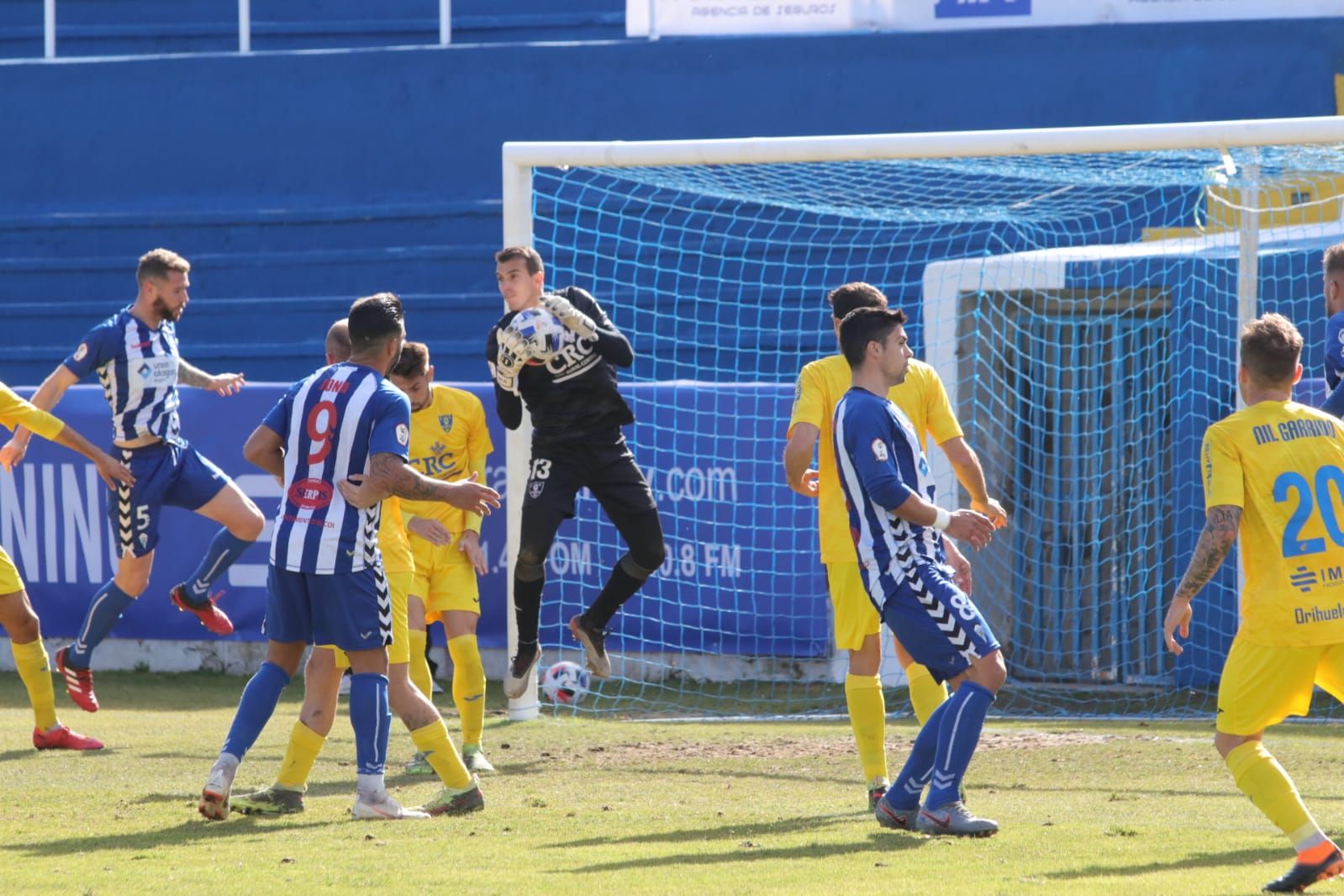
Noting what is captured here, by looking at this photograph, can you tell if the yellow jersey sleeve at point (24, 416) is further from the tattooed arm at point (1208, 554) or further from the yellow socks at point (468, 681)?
the tattooed arm at point (1208, 554)

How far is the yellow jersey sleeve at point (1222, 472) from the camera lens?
15.5 ft

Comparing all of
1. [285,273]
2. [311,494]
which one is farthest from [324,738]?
→ [285,273]

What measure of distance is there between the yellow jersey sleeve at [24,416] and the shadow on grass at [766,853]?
3.35m

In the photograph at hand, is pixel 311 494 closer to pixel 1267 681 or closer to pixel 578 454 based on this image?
pixel 578 454

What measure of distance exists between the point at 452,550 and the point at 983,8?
310 inches

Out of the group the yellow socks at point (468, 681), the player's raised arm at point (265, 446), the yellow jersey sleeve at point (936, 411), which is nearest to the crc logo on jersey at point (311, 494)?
the player's raised arm at point (265, 446)

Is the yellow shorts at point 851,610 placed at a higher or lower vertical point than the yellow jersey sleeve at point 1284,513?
lower

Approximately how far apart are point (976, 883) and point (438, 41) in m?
11.5

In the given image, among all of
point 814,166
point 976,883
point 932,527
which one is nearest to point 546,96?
point 814,166

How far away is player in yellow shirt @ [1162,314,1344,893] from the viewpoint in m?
4.70

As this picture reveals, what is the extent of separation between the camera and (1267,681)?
4.74 metres

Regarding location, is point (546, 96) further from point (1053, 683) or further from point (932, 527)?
point (932, 527)

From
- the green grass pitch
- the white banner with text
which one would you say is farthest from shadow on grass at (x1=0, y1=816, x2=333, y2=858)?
the white banner with text

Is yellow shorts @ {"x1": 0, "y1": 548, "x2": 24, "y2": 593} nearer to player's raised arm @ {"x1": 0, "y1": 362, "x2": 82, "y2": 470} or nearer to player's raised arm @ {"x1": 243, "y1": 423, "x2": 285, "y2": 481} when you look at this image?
player's raised arm @ {"x1": 0, "y1": 362, "x2": 82, "y2": 470}
